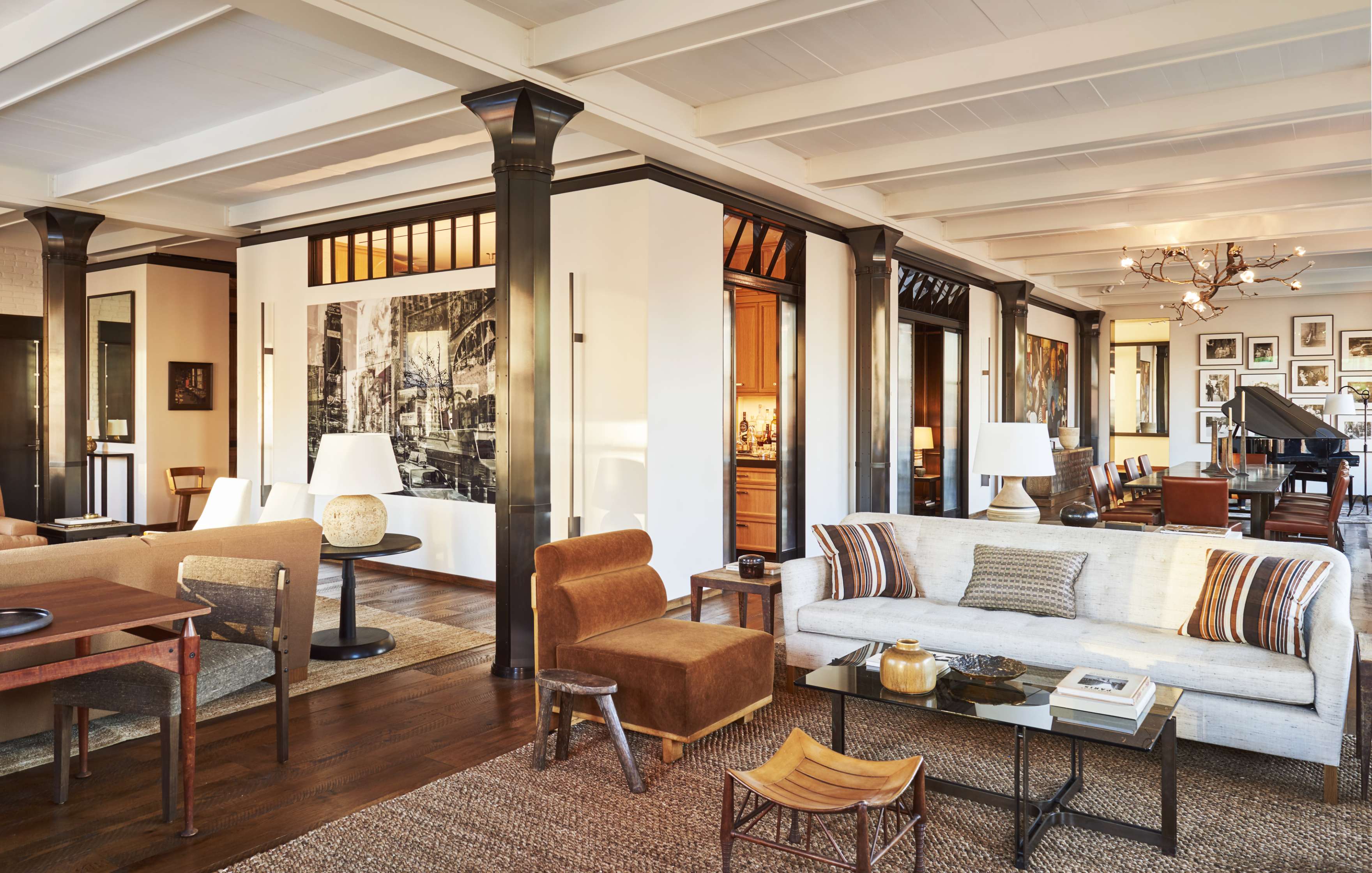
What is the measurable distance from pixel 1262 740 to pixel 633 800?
2.37 meters

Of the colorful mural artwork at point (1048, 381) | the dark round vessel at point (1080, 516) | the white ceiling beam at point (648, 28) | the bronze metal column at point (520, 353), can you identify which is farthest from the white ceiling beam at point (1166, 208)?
the bronze metal column at point (520, 353)

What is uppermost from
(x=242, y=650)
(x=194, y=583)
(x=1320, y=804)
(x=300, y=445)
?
(x=300, y=445)

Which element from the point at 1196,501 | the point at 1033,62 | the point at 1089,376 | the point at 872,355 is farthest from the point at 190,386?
the point at 1089,376

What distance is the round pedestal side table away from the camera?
205 inches

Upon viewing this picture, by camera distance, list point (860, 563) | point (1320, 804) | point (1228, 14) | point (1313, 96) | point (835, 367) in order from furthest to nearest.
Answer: point (835, 367)
point (1313, 96)
point (860, 563)
point (1228, 14)
point (1320, 804)

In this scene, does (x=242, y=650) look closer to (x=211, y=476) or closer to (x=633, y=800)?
(x=633, y=800)

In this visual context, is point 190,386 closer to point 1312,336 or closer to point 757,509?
point 757,509

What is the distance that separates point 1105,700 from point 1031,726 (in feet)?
1.00

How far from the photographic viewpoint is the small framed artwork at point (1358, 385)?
45.7 feet

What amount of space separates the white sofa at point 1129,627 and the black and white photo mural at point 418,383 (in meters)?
3.30

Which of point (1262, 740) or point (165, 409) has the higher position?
point (165, 409)

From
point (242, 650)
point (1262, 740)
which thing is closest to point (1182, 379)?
point (1262, 740)

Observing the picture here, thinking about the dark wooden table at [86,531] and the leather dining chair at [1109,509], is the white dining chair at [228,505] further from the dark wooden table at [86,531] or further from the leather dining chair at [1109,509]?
the leather dining chair at [1109,509]

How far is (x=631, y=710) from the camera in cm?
376
